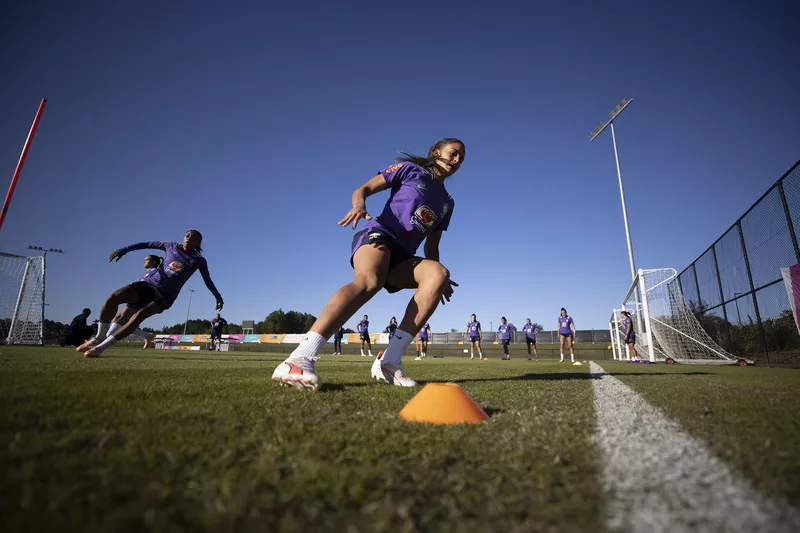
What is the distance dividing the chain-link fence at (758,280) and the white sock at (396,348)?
28.0 feet

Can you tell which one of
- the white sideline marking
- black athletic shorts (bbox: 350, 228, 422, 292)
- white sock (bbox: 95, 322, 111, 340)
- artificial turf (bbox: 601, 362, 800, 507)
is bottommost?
Result: the white sideline marking

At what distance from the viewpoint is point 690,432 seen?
145cm

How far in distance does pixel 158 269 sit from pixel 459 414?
22.8 ft

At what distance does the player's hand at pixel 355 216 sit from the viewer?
2.98 metres

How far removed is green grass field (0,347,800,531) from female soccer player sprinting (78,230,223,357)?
532cm

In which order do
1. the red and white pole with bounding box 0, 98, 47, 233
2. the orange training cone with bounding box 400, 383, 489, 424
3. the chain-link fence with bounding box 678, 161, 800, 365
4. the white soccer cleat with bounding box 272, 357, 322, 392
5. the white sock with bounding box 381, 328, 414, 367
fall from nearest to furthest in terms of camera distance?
the orange training cone with bounding box 400, 383, 489, 424 → the white soccer cleat with bounding box 272, 357, 322, 392 → the white sock with bounding box 381, 328, 414, 367 → the red and white pole with bounding box 0, 98, 47, 233 → the chain-link fence with bounding box 678, 161, 800, 365

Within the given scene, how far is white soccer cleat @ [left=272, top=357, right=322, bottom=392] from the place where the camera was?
8.06 ft

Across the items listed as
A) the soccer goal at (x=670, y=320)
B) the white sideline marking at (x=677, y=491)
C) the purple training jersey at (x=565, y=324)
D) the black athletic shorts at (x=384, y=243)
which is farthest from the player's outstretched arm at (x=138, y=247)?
the purple training jersey at (x=565, y=324)

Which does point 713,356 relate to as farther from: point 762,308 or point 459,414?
point 459,414

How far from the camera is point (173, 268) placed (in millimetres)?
6801

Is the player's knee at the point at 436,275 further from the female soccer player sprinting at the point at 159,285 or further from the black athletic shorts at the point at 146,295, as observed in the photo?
the black athletic shorts at the point at 146,295

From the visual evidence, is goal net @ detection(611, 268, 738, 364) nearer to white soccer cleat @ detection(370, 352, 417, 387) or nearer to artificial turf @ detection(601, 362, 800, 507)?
artificial turf @ detection(601, 362, 800, 507)

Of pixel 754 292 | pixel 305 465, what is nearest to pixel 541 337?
pixel 754 292

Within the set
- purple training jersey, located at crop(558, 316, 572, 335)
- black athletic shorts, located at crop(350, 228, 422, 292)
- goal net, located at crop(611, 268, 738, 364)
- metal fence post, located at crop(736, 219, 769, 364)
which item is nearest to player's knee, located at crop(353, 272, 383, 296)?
black athletic shorts, located at crop(350, 228, 422, 292)
